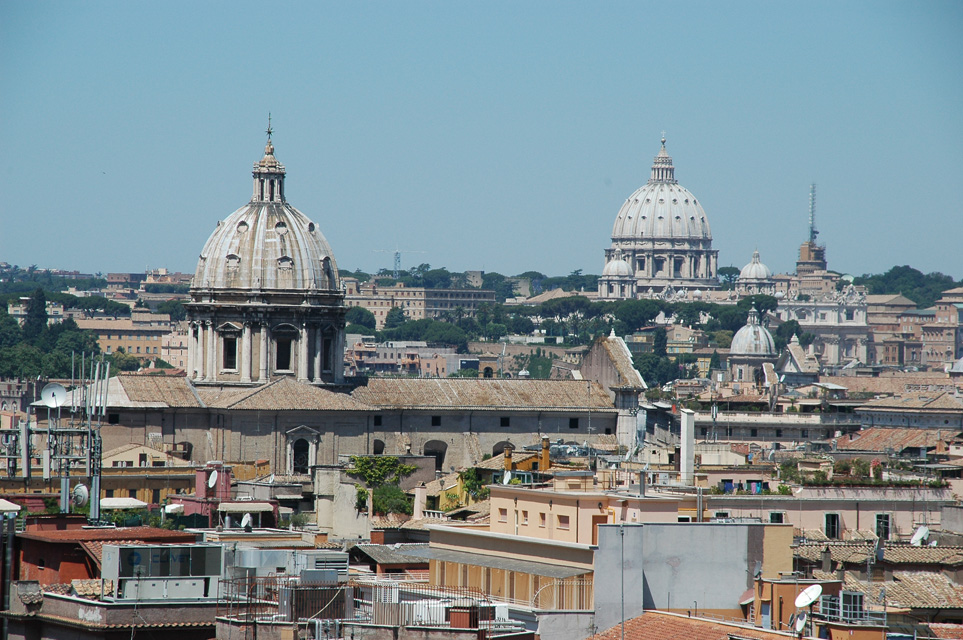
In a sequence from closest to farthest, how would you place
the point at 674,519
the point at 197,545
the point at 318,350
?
the point at 197,545, the point at 674,519, the point at 318,350

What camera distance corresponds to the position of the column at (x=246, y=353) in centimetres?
7100

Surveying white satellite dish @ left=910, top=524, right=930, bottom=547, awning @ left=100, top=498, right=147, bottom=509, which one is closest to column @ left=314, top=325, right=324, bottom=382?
awning @ left=100, top=498, right=147, bottom=509

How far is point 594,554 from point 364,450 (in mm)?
42933

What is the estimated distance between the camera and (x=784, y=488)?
38031 millimetres

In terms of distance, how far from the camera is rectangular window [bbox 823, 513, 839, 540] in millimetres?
36125

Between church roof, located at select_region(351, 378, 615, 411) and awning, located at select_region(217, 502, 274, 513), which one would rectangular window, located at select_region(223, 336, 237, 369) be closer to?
church roof, located at select_region(351, 378, 615, 411)

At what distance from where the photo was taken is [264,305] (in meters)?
71.2

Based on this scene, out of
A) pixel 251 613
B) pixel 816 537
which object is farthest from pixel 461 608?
pixel 816 537

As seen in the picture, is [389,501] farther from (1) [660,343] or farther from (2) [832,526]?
(1) [660,343]

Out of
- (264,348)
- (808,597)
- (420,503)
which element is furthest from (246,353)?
(808,597)

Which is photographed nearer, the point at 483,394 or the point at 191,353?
the point at 483,394

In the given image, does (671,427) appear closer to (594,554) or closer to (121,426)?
(121,426)

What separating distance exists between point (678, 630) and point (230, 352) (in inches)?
1925

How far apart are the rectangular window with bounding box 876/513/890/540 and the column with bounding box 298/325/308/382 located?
3594cm
